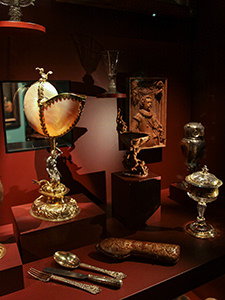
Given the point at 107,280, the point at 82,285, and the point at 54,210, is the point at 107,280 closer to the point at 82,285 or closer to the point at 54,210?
the point at 82,285

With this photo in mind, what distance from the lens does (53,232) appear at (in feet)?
4.24

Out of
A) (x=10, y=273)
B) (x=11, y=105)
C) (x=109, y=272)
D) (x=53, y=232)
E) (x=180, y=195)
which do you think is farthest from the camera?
(x=180, y=195)

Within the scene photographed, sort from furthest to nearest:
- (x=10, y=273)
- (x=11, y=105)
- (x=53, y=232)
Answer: (x=11, y=105), (x=53, y=232), (x=10, y=273)

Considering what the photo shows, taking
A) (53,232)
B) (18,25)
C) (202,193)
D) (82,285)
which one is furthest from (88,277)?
(18,25)

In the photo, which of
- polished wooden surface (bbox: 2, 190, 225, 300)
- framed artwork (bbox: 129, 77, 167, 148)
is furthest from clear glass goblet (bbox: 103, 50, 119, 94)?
polished wooden surface (bbox: 2, 190, 225, 300)

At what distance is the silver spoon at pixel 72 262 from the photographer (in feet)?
3.86

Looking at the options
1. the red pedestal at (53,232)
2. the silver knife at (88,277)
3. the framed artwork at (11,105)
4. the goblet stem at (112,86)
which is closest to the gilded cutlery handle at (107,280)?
the silver knife at (88,277)

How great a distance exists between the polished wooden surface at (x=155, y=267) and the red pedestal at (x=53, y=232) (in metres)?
0.03

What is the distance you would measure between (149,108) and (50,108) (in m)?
0.79

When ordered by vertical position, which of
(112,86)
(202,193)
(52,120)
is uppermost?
(112,86)

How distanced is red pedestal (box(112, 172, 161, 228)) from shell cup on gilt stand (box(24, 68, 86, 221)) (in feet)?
0.86

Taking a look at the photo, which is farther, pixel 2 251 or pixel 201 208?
pixel 201 208

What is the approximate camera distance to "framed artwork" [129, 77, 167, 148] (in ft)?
5.90

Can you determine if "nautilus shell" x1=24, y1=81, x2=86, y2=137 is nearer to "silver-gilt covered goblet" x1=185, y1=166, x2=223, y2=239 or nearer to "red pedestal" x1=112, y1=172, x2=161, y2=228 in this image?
"red pedestal" x1=112, y1=172, x2=161, y2=228
